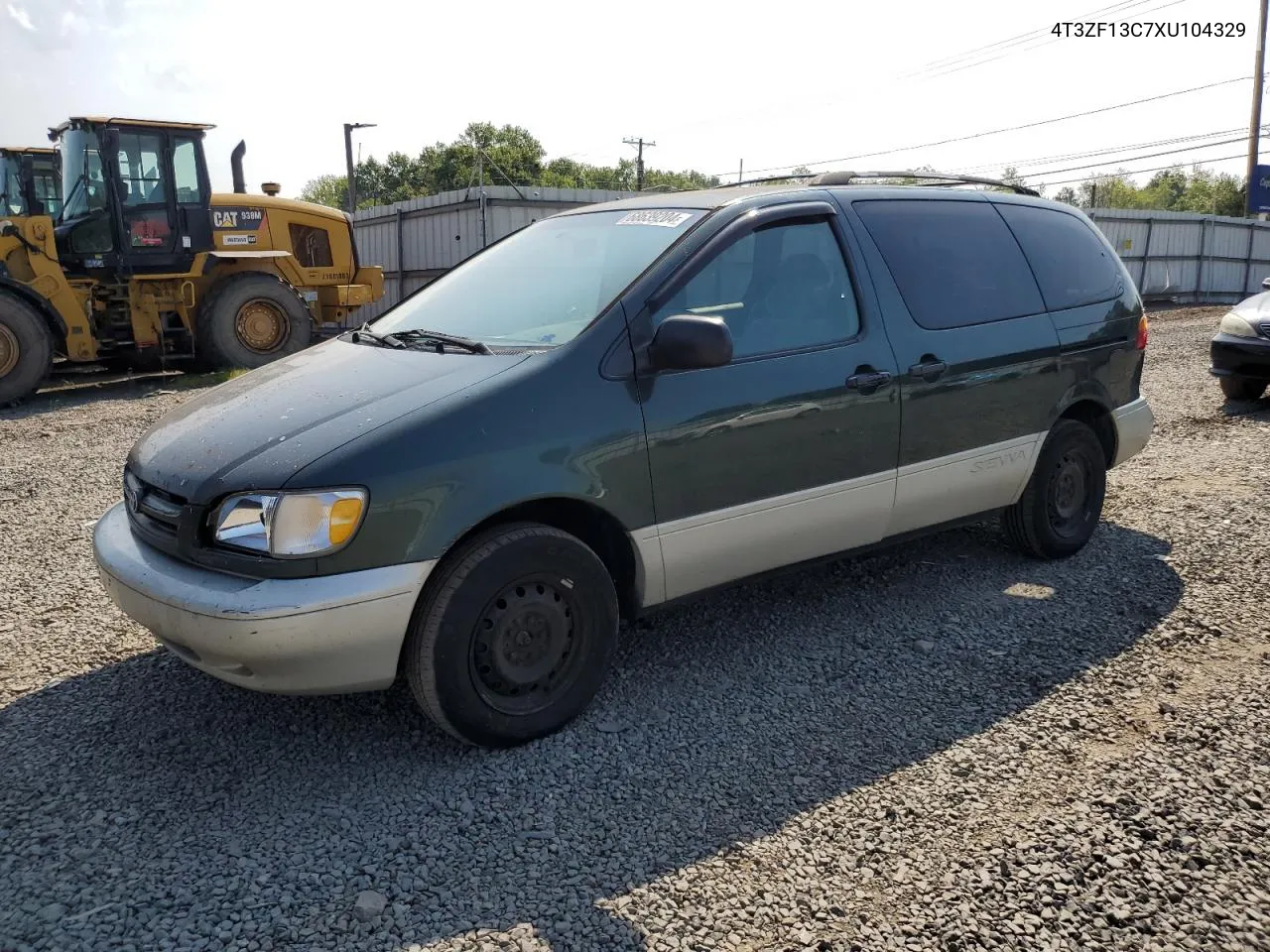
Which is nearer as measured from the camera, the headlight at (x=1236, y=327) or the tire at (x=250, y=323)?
the headlight at (x=1236, y=327)

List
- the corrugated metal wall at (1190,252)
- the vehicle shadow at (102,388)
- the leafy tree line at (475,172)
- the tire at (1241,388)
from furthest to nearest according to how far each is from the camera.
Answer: the leafy tree line at (475,172), the corrugated metal wall at (1190,252), the vehicle shadow at (102,388), the tire at (1241,388)

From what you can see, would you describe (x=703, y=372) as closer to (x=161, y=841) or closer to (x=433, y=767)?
(x=433, y=767)

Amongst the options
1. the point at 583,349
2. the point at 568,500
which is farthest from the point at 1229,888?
the point at 583,349

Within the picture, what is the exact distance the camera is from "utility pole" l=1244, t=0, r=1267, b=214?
3122 centimetres

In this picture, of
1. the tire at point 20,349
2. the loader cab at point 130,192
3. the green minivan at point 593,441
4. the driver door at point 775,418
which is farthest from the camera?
the loader cab at point 130,192

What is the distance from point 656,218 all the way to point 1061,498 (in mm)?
2578

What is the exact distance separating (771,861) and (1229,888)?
1.17 meters

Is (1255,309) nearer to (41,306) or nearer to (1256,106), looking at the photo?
(41,306)

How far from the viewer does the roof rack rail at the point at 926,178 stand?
437 cm

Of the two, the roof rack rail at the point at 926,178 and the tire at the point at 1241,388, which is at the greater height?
the roof rack rail at the point at 926,178

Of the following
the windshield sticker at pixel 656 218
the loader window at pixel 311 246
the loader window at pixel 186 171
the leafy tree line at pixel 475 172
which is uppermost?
the leafy tree line at pixel 475 172

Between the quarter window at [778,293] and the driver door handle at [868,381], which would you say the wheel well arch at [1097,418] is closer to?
the driver door handle at [868,381]

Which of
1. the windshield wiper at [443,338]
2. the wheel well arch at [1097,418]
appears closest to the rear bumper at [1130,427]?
the wheel well arch at [1097,418]

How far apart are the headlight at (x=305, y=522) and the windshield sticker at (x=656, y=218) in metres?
1.71
